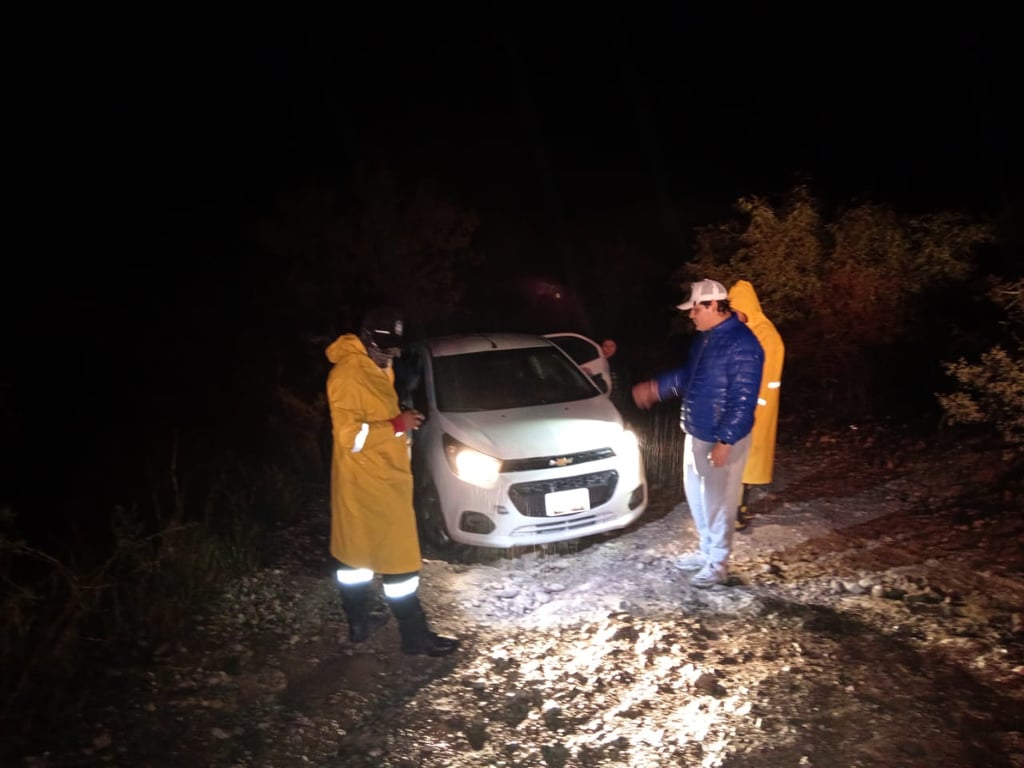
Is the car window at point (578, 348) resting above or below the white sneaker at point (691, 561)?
above

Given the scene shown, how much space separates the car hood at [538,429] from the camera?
5660 mm

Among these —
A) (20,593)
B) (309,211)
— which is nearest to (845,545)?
(20,593)

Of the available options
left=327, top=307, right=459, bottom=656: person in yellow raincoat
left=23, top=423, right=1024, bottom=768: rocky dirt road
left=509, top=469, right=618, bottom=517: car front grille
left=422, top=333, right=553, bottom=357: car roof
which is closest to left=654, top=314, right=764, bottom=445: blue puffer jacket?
left=509, top=469, right=618, bottom=517: car front grille

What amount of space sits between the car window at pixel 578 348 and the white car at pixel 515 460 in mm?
1379

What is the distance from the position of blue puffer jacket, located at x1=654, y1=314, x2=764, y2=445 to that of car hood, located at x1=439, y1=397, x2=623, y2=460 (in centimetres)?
89

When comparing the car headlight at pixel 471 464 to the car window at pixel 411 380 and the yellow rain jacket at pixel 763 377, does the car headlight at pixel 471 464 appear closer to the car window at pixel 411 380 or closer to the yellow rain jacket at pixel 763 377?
the car window at pixel 411 380

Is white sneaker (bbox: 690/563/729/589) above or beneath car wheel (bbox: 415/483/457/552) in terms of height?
beneath

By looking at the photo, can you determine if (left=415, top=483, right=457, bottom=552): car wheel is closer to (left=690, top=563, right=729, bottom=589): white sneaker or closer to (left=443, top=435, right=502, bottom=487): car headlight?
(left=443, top=435, right=502, bottom=487): car headlight

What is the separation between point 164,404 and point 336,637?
315 inches

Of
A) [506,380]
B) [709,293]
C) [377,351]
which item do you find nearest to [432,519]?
[506,380]

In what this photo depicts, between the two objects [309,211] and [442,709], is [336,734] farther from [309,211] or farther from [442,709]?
[309,211]

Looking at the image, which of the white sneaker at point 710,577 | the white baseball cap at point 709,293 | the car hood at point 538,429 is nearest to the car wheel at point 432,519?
the car hood at point 538,429

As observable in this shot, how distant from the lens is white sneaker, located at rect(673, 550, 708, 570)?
5.41 m

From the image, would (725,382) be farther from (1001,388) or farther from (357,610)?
(1001,388)
